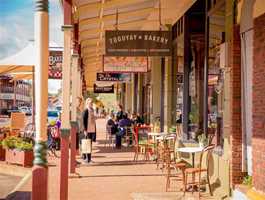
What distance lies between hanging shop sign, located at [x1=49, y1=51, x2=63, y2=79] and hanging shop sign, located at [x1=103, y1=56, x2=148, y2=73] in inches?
116

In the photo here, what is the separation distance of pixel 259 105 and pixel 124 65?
42.3ft

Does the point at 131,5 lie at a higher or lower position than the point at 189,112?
higher

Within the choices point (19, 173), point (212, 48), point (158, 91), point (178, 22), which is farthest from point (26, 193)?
point (158, 91)

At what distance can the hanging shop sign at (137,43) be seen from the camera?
14555 mm

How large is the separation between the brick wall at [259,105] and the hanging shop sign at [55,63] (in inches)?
608

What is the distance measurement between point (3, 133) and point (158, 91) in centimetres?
561

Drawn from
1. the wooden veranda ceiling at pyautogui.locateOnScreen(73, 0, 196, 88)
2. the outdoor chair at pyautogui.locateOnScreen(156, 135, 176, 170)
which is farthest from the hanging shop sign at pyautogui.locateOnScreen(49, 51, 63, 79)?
the outdoor chair at pyautogui.locateOnScreen(156, 135, 176, 170)

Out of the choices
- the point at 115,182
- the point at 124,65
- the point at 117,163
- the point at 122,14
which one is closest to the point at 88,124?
the point at 117,163

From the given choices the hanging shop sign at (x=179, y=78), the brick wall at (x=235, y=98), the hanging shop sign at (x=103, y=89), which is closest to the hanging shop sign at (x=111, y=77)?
the hanging shop sign at (x=103, y=89)

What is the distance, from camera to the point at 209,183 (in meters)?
10.8

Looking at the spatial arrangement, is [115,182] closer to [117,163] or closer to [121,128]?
[117,163]

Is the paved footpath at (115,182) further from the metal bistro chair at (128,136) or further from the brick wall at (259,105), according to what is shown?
the metal bistro chair at (128,136)

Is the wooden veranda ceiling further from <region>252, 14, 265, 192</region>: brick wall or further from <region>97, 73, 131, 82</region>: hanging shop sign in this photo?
<region>97, 73, 131, 82</region>: hanging shop sign

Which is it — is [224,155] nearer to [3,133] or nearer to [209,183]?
[209,183]
